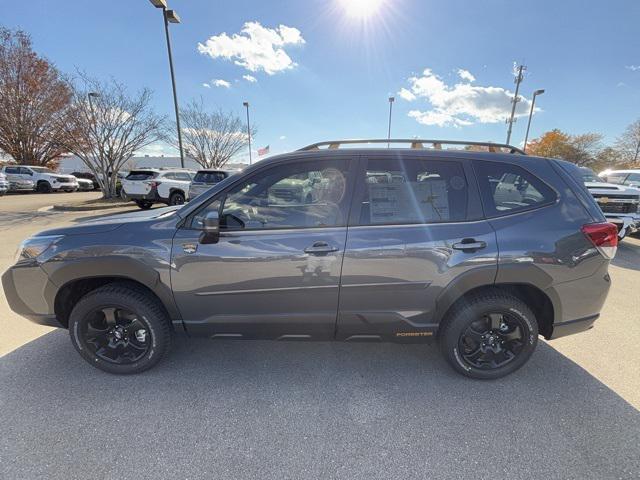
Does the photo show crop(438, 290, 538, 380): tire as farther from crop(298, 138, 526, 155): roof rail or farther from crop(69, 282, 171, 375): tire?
crop(69, 282, 171, 375): tire

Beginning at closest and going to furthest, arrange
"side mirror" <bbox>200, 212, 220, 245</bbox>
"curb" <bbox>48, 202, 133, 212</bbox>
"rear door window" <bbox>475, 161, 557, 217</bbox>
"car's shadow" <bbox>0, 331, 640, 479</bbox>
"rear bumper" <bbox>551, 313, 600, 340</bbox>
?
"car's shadow" <bbox>0, 331, 640, 479</bbox>
"side mirror" <bbox>200, 212, 220, 245</bbox>
"rear door window" <bbox>475, 161, 557, 217</bbox>
"rear bumper" <bbox>551, 313, 600, 340</bbox>
"curb" <bbox>48, 202, 133, 212</bbox>

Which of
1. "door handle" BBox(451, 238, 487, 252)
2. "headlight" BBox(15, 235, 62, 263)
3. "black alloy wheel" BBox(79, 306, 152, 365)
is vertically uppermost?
"door handle" BBox(451, 238, 487, 252)

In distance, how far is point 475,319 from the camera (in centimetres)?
252

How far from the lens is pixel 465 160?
2488 mm

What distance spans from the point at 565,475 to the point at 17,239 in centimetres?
976

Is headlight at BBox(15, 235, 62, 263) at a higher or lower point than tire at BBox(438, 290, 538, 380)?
higher

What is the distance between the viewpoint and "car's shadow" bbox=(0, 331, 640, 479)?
1883 millimetres

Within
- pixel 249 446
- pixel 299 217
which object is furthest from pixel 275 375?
pixel 299 217

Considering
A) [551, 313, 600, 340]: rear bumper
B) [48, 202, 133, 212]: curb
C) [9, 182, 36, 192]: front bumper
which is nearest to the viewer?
[551, 313, 600, 340]: rear bumper

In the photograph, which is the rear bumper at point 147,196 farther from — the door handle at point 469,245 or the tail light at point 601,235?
the tail light at point 601,235

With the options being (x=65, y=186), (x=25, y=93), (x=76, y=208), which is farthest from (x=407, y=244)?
(x=25, y=93)

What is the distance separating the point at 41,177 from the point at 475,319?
87.5 ft

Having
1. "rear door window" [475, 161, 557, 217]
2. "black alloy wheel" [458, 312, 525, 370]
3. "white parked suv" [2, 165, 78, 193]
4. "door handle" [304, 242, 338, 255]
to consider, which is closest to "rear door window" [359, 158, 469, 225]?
"rear door window" [475, 161, 557, 217]

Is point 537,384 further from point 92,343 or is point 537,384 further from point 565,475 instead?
point 92,343
